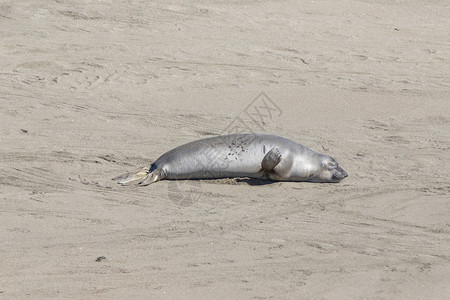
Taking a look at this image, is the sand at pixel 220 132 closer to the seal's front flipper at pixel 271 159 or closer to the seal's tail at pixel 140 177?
the seal's tail at pixel 140 177

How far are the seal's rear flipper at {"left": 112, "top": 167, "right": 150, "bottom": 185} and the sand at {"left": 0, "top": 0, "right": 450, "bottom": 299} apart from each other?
10cm

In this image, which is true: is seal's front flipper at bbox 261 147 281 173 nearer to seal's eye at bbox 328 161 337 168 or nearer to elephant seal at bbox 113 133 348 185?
elephant seal at bbox 113 133 348 185

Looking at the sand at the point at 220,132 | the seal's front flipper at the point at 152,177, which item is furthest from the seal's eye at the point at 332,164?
the seal's front flipper at the point at 152,177

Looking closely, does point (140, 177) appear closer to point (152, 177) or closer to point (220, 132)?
point (152, 177)

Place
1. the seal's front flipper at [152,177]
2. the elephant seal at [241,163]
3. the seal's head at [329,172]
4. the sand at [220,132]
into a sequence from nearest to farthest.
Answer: the sand at [220,132]
the seal's front flipper at [152,177]
the elephant seal at [241,163]
the seal's head at [329,172]

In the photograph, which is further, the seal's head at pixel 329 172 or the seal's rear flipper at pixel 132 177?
the seal's head at pixel 329 172

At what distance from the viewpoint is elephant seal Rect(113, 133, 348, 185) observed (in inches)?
210

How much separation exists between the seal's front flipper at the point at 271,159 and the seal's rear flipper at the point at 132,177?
0.92 m

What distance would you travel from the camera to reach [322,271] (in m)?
4.19

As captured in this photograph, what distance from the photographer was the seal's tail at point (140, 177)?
5.23 meters

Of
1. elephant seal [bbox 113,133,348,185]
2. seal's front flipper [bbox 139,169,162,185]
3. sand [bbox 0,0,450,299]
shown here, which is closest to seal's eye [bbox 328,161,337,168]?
elephant seal [bbox 113,133,348,185]

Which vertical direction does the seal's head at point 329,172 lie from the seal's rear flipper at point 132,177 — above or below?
above

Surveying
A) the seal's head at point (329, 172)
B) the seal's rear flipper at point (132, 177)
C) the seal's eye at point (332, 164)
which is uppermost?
the seal's eye at point (332, 164)

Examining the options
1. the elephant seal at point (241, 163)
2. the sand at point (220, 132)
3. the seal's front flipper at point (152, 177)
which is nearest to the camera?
the sand at point (220, 132)
